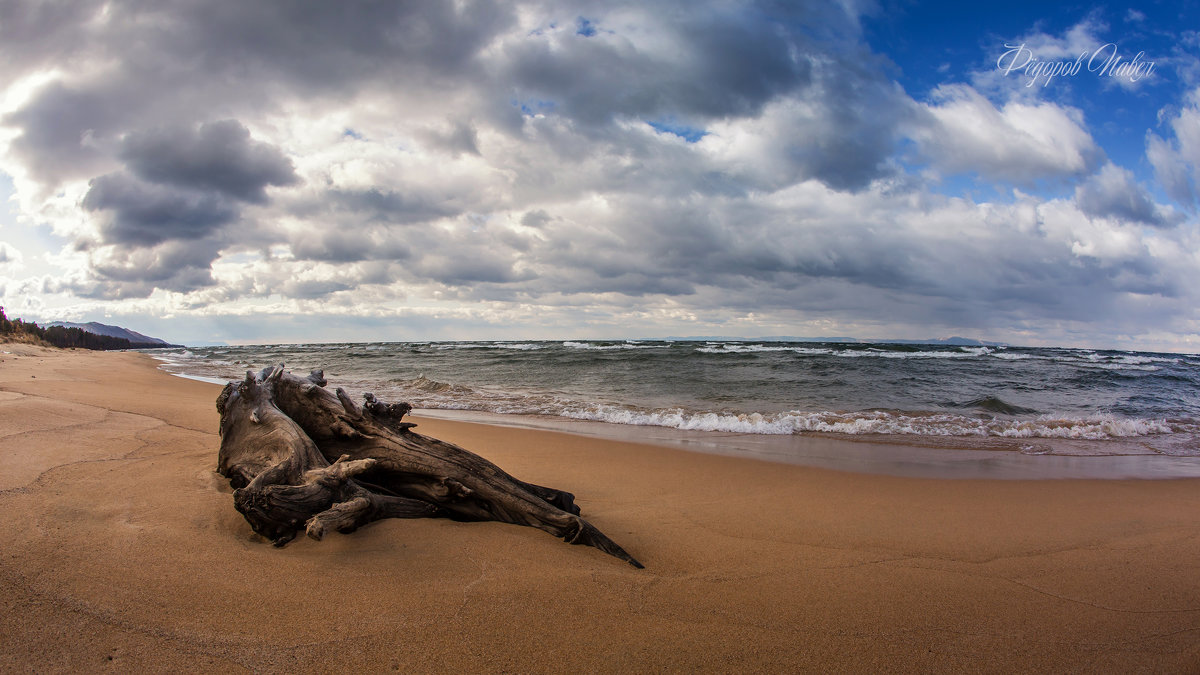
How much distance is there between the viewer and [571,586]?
2.87 m

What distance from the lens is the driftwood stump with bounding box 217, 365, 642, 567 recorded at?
3174 mm

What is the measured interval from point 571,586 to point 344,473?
1751 mm

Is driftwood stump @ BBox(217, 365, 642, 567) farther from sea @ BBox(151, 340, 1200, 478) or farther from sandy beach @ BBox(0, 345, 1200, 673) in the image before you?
sea @ BBox(151, 340, 1200, 478)

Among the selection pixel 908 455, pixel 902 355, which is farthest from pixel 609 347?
pixel 908 455

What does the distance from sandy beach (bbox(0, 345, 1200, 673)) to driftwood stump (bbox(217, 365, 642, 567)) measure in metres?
0.17

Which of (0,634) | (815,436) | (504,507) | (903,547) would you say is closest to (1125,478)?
(815,436)

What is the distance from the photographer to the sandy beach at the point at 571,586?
85.7 inches

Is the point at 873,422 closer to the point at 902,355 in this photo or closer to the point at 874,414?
the point at 874,414

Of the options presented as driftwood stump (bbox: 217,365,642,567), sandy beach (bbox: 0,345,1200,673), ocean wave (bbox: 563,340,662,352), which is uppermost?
ocean wave (bbox: 563,340,662,352)

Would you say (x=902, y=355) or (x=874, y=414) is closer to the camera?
(x=874, y=414)

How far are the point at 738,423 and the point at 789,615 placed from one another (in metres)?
7.65

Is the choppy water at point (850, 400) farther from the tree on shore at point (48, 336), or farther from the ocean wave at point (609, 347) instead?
the ocean wave at point (609, 347)

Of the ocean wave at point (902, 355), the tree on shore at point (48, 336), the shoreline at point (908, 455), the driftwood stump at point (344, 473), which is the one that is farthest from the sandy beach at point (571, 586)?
the tree on shore at point (48, 336)

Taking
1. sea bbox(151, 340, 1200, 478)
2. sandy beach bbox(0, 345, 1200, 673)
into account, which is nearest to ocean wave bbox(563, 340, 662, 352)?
sea bbox(151, 340, 1200, 478)
